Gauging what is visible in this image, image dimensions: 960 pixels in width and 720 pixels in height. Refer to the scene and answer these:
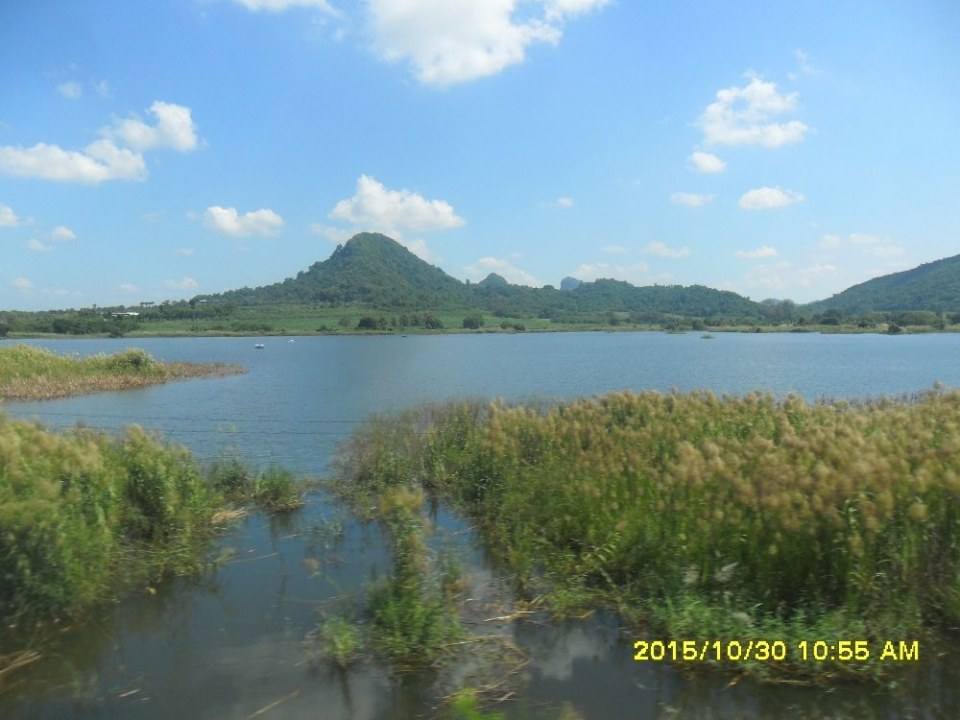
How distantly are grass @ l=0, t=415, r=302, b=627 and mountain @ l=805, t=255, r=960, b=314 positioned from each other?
123m


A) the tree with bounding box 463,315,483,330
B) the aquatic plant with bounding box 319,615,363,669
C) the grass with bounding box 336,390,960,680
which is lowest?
the aquatic plant with bounding box 319,615,363,669

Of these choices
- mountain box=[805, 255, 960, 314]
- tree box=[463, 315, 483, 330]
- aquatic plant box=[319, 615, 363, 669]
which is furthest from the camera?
tree box=[463, 315, 483, 330]

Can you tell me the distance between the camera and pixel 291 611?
19.3 ft

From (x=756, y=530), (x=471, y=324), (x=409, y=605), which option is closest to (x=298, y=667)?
(x=409, y=605)

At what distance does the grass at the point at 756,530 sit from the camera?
5.06m

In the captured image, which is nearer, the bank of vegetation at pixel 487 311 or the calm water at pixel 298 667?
the calm water at pixel 298 667

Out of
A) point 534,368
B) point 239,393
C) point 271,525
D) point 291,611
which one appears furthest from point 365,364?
point 291,611
